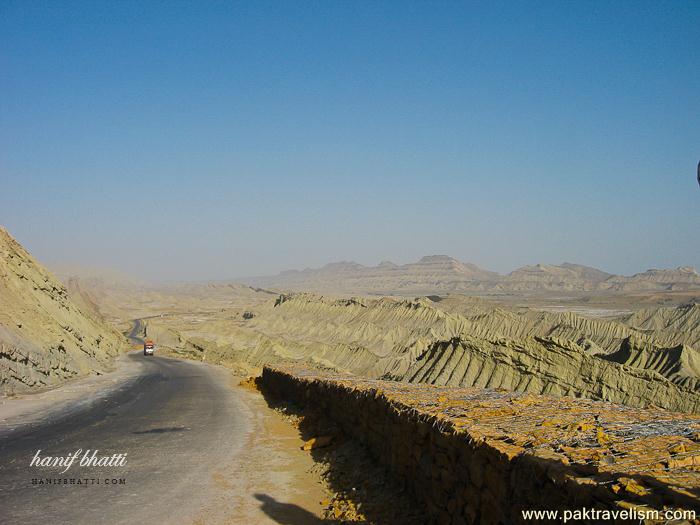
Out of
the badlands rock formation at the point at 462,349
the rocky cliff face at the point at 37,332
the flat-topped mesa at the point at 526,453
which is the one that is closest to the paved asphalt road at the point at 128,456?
the flat-topped mesa at the point at 526,453

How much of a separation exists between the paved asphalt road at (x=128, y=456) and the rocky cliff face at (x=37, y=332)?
5.91 metres

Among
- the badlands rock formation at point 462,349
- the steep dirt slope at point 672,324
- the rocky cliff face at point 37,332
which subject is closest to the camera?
the rocky cliff face at point 37,332

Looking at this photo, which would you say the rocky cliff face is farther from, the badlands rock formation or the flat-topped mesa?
the flat-topped mesa

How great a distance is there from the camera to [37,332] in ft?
102

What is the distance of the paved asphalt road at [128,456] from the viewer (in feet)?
29.4

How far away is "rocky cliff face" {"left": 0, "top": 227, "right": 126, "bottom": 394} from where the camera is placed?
85.1ft

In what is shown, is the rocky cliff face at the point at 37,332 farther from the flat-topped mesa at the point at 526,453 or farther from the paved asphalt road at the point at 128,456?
the flat-topped mesa at the point at 526,453

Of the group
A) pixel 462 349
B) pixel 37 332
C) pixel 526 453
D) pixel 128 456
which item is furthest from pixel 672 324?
pixel 526 453

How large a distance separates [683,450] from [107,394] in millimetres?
22674

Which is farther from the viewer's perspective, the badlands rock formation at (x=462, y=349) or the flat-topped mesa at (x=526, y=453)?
the badlands rock formation at (x=462, y=349)

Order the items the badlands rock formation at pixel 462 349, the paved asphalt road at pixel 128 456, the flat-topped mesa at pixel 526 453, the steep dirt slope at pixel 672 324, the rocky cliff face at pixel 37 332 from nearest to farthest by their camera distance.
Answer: the flat-topped mesa at pixel 526 453 < the paved asphalt road at pixel 128 456 < the rocky cliff face at pixel 37 332 < the badlands rock formation at pixel 462 349 < the steep dirt slope at pixel 672 324

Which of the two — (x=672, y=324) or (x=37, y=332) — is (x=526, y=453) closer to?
(x=37, y=332)

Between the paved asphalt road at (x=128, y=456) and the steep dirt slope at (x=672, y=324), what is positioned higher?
the steep dirt slope at (x=672, y=324)

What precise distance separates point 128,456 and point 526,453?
9.36 metres
